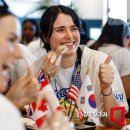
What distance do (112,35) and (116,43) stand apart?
0.08 m

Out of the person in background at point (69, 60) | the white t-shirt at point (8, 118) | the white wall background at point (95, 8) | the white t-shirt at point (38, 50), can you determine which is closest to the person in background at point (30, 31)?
the white wall background at point (95, 8)

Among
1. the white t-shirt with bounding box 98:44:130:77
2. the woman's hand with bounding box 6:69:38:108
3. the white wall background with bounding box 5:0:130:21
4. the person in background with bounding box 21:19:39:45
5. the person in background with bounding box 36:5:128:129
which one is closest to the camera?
the woman's hand with bounding box 6:69:38:108

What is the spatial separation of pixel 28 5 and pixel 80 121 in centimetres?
549

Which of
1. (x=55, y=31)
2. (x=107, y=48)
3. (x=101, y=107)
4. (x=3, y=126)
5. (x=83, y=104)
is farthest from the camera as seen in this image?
(x=107, y=48)

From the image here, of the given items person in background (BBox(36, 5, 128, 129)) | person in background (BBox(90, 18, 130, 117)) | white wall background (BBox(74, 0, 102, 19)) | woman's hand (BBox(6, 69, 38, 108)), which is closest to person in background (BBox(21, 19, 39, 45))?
white wall background (BBox(74, 0, 102, 19))

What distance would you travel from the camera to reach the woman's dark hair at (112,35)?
3.37m

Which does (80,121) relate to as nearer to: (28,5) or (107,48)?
(107,48)

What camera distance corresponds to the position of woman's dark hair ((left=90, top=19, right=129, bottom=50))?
337cm

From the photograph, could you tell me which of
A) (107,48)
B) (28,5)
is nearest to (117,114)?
(107,48)

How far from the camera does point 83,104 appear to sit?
5.10 feet

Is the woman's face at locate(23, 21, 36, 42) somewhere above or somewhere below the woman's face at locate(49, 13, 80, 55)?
below

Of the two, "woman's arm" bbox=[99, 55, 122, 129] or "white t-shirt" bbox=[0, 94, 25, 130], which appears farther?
"woman's arm" bbox=[99, 55, 122, 129]

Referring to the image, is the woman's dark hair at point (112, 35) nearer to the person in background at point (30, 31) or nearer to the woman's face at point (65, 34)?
the woman's face at point (65, 34)

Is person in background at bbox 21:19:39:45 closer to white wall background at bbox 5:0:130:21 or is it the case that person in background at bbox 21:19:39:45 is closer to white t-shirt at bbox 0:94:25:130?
white wall background at bbox 5:0:130:21
